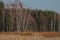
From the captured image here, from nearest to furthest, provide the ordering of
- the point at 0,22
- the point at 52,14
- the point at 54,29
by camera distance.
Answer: the point at 0,22 → the point at 54,29 → the point at 52,14

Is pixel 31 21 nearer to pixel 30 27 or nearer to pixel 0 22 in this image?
pixel 30 27

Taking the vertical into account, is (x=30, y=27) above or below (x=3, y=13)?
below

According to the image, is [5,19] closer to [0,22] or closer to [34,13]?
[0,22]

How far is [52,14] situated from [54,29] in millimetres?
4169

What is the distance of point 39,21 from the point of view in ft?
95.7

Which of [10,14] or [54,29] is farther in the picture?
[54,29]

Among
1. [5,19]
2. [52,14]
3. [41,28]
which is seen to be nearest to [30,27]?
[41,28]

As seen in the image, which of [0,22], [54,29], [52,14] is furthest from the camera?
[52,14]

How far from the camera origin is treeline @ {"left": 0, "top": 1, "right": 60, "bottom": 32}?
2445 cm

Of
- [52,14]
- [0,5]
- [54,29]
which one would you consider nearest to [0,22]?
[0,5]

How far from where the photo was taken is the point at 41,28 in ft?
90.1

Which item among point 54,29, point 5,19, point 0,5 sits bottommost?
point 54,29

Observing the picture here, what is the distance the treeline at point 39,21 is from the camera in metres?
24.5

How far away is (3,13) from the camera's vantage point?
2561 cm
